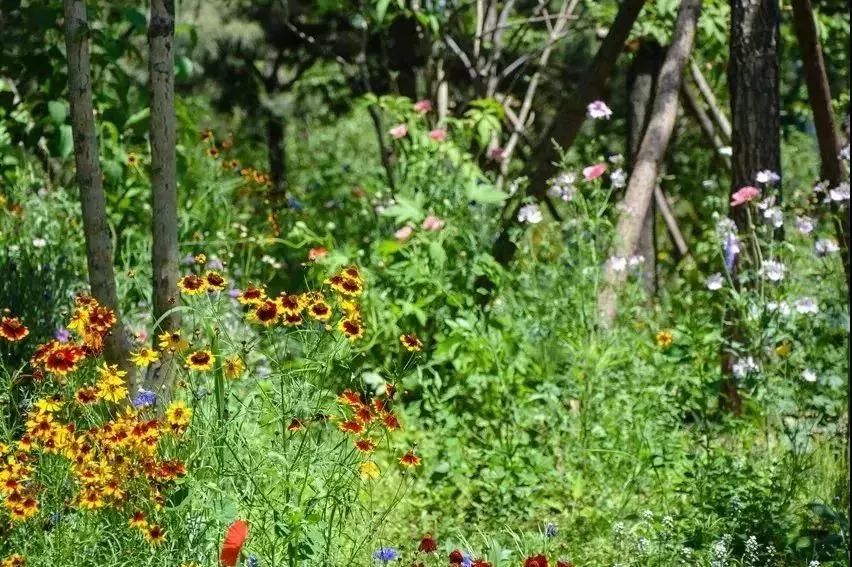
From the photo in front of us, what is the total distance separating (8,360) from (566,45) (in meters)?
7.16

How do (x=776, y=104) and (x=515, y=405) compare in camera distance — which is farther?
(x=776, y=104)

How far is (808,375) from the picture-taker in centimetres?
394

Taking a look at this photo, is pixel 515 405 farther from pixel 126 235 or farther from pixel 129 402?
pixel 126 235

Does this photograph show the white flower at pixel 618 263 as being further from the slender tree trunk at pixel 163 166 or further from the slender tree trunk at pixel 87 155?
the slender tree trunk at pixel 87 155

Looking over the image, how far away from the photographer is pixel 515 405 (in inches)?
173

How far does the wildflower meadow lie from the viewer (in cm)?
288

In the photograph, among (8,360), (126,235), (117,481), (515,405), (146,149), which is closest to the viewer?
(117,481)

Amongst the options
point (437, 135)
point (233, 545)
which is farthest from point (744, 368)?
point (233, 545)

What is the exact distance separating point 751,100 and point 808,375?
4.52ft

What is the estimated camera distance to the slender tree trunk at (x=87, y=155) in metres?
3.60

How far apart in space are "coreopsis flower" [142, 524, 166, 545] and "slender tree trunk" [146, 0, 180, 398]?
85cm

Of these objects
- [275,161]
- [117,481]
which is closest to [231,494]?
[117,481]

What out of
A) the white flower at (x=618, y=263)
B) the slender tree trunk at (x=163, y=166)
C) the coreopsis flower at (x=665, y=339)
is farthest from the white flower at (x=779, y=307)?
the slender tree trunk at (x=163, y=166)

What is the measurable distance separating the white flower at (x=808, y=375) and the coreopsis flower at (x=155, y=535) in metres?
2.23
